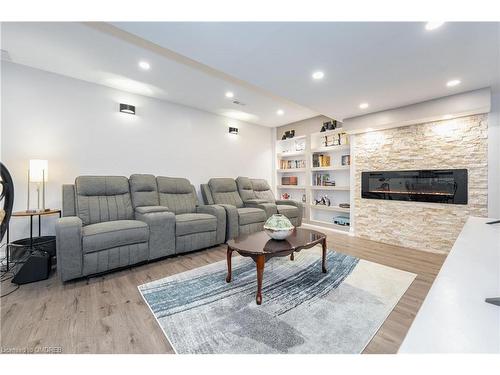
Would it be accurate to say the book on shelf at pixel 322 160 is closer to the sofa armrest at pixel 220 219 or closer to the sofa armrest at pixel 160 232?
the sofa armrest at pixel 220 219

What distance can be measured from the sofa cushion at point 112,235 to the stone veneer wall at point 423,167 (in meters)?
3.58

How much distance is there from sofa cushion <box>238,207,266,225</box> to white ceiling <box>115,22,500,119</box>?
6.33ft

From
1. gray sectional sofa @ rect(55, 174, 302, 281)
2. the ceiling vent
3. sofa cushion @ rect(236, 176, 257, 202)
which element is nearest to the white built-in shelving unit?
gray sectional sofa @ rect(55, 174, 302, 281)

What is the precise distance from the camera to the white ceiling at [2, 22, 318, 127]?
2.07 meters

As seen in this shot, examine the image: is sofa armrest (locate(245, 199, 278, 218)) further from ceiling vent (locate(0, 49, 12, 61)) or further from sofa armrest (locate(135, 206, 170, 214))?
ceiling vent (locate(0, 49, 12, 61))

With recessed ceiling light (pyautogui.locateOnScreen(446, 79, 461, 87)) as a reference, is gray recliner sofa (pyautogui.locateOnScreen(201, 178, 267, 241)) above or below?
below

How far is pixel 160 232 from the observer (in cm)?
269

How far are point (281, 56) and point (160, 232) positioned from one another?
2379mm

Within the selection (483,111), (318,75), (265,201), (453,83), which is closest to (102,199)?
(265,201)

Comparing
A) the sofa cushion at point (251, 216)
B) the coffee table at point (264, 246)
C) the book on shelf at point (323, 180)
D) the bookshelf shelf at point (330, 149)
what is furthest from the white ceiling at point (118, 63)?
the coffee table at point (264, 246)

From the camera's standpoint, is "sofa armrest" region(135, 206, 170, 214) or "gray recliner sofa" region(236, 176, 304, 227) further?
"gray recliner sofa" region(236, 176, 304, 227)

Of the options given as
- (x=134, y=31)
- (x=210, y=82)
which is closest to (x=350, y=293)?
(x=134, y=31)
